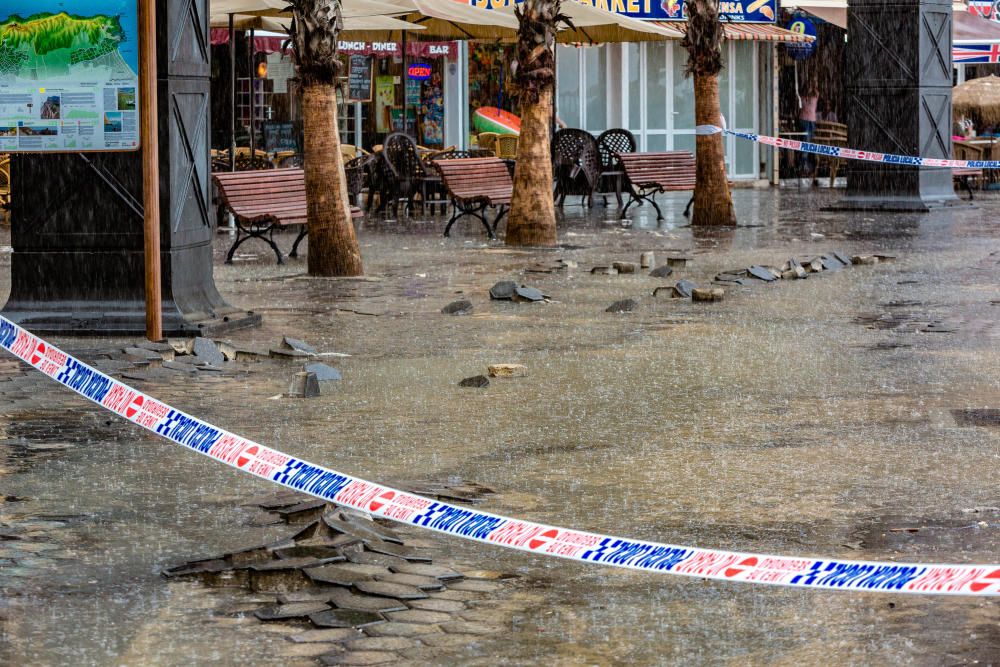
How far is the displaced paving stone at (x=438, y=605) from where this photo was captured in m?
4.75

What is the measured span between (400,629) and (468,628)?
0.58 ft

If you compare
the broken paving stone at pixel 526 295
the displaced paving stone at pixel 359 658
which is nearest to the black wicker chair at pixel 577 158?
A: the broken paving stone at pixel 526 295

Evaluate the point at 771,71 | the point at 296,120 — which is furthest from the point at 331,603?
the point at 771,71

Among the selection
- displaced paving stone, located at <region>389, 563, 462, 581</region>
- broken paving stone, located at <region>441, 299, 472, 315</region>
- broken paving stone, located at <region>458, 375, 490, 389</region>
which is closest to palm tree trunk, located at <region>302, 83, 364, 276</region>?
broken paving stone, located at <region>441, 299, 472, 315</region>

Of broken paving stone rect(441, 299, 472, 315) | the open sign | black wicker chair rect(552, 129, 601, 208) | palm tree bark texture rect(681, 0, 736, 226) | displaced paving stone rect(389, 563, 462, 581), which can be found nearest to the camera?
displaced paving stone rect(389, 563, 462, 581)

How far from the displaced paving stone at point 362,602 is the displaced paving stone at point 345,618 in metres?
0.04

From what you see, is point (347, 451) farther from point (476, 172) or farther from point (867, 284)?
point (476, 172)

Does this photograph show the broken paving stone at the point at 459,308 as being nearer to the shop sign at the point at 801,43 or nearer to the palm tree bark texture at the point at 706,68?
the palm tree bark texture at the point at 706,68

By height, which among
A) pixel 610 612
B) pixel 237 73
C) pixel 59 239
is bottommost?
pixel 610 612

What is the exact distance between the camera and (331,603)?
15.7 feet

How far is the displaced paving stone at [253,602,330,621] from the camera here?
4.66m

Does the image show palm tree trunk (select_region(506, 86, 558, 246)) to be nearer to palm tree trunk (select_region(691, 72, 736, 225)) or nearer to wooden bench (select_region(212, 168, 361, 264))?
wooden bench (select_region(212, 168, 361, 264))

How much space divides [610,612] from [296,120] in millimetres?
25183

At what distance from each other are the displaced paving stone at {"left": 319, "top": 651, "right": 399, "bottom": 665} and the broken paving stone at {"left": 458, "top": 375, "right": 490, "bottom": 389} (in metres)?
Answer: 4.32
